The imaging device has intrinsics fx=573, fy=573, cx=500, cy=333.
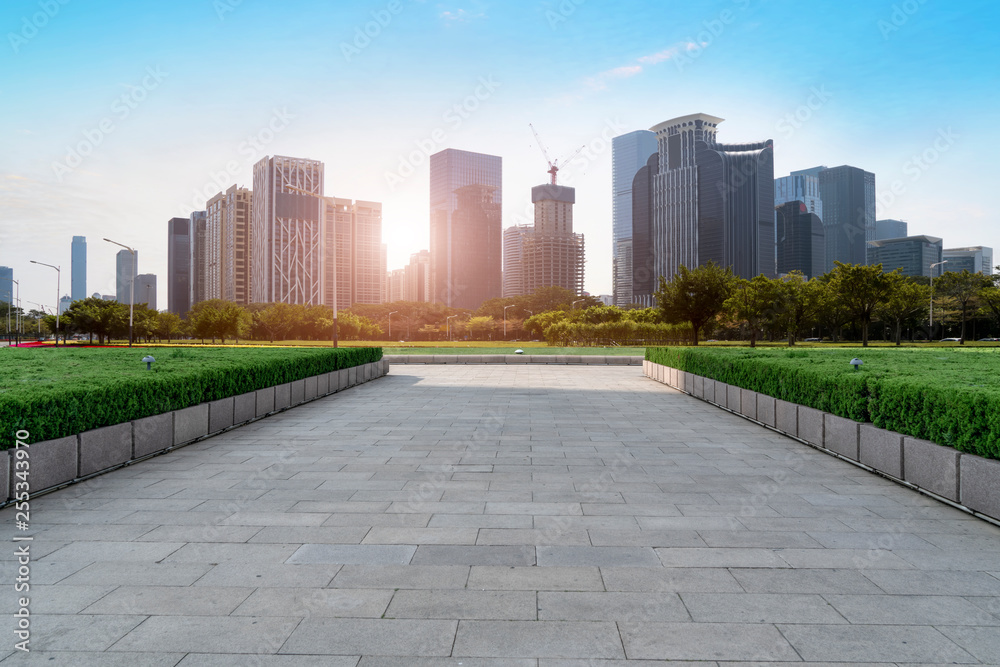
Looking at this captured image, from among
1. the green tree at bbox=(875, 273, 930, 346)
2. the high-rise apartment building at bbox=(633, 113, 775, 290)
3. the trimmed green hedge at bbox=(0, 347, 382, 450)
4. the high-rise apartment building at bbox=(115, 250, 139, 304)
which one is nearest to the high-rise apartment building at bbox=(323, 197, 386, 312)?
the high-rise apartment building at bbox=(115, 250, 139, 304)

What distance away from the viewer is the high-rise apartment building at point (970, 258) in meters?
134

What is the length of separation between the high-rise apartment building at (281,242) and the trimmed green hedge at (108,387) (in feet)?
294

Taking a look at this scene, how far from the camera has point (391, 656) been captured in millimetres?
3000

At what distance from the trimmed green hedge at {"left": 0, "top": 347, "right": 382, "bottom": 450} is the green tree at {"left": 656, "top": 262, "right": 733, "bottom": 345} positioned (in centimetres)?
3241

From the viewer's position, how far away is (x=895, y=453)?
254 inches

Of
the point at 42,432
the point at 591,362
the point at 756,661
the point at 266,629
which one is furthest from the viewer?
the point at 591,362

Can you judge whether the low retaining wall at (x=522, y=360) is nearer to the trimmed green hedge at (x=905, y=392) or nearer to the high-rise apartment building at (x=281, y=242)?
the trimmed green hedge at (x=905, y=392)

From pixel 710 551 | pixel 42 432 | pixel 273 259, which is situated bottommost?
pixel 710 551

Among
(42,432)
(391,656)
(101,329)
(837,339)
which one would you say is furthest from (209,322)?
(837,339)

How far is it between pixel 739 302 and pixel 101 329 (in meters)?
66.7

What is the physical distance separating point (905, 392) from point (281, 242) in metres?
132

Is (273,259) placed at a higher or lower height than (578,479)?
higher

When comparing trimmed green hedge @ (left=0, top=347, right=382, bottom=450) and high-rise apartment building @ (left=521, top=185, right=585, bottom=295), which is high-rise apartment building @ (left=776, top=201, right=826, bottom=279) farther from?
trimmed green hedge @ (left=0, top=347, right=382, bottom=450)

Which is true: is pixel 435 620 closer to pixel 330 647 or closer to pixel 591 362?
pixel 330 647
